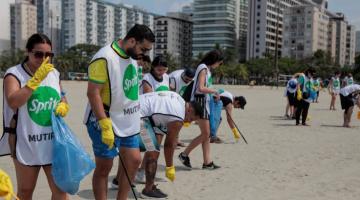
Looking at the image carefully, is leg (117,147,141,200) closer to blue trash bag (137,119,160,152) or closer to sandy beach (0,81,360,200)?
blue trash bag (137,119,160,152)

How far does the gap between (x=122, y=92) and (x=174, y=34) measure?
13962cm

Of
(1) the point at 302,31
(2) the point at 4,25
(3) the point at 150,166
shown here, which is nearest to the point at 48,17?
(2) the point at 4,25

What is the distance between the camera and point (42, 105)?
338 cm

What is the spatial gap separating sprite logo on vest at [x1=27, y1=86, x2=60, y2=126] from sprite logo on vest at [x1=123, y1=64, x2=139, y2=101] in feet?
2.42

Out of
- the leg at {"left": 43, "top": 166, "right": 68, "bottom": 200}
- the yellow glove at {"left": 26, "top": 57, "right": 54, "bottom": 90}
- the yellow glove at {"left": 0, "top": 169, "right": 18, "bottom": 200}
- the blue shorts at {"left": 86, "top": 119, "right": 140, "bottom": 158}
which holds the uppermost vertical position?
the yellow glove at {"left": 26, "top": 57, "right": 54, "bottom": 90}

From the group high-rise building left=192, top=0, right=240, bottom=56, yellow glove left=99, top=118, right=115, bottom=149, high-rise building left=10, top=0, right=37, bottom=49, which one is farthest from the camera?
high-rise building left=192, top=0, right=240, bottom=56

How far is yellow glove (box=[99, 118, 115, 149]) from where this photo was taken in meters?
3.75

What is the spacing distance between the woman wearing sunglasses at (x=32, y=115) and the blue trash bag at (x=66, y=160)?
7 centimetres

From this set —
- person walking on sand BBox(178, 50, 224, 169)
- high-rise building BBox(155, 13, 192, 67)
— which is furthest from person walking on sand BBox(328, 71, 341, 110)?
high-rise building BBox(155, 13, 192, 67)

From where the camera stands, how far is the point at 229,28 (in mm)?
139250

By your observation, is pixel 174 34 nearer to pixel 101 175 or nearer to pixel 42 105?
pixel 101 175

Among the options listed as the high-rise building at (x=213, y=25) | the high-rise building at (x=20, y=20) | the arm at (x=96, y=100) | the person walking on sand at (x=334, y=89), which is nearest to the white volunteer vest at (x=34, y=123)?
the arm at (x=96, y=100)

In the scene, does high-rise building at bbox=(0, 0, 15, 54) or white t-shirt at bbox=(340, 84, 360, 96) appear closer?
white t-shirt at bbox=(340, 84, 360, 96)

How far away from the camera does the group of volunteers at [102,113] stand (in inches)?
132
